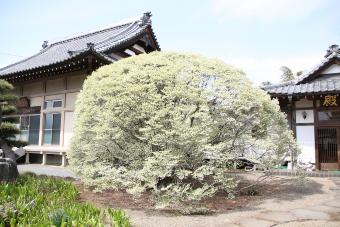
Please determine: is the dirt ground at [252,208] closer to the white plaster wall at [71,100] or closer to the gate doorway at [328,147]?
the gate doorway at [328,147]

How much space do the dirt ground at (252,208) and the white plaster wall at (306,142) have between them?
4.59 meters

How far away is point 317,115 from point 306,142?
1373mm

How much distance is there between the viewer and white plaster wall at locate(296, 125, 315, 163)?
14.9 meters

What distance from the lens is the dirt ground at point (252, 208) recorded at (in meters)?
6.14

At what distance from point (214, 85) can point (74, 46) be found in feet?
50.7

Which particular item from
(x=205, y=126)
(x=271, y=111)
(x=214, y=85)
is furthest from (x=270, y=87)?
(x=205, y=126)

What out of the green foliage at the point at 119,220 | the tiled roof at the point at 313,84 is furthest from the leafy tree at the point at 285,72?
the green foliage at the point at 119,220

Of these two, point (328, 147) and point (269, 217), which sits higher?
point (328, 147)

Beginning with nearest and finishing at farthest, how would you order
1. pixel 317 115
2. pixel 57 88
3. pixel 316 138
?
pixel 316 138 → pixel 317 115 → pixel 57 88

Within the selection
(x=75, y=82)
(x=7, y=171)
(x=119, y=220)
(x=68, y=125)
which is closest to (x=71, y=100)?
(x=75, y=82)

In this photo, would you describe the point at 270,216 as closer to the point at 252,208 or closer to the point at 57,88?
the point at 252,208

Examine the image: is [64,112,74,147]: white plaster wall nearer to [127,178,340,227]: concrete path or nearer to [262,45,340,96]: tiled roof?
[127,178,340,227]: concrete path

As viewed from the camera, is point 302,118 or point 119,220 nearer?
point 119,220

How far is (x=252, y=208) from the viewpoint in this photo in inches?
289
